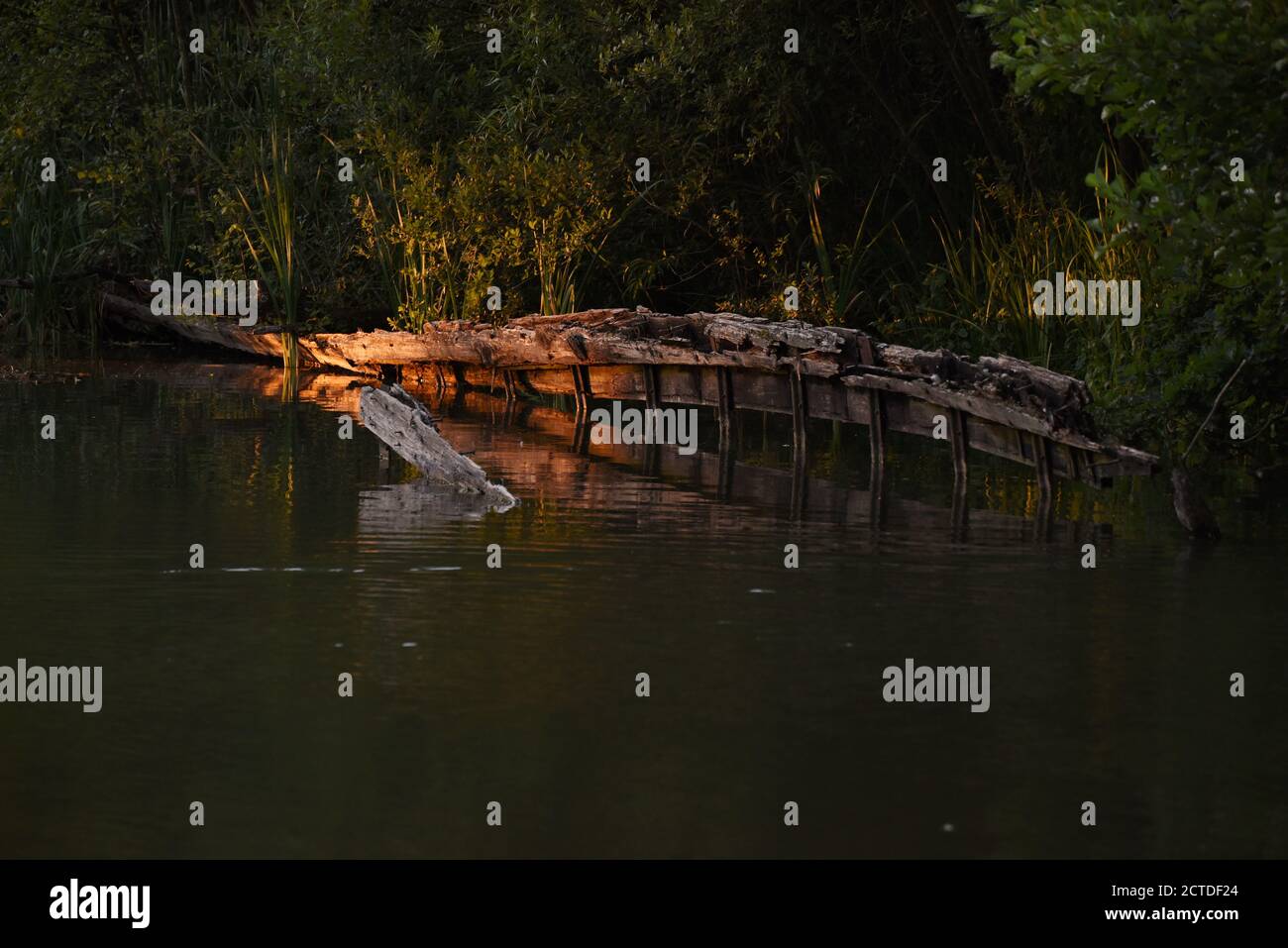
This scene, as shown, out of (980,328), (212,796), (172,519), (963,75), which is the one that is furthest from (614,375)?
(212,796)

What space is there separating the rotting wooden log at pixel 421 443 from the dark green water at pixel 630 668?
10.5 inches

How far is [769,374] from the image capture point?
19484 mm

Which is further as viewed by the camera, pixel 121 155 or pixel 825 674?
pixel 121 155

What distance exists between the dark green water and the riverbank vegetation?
5868mm

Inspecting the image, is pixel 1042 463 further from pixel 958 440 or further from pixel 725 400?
pixel 725 400

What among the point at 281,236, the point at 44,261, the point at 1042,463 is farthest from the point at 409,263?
the point at 1042,463

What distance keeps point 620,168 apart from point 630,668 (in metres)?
15.3

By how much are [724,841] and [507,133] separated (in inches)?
701

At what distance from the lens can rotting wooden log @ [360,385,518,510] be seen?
1541 cm

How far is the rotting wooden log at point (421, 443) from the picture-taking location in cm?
1541

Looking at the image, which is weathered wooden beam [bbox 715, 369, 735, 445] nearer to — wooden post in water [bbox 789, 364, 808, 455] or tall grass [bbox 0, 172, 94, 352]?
wooden post in water [bbox 789, 364, 808, 455]

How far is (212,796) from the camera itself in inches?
307
